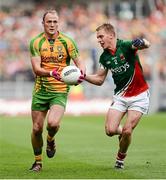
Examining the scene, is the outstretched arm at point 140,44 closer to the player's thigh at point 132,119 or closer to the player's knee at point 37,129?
the player's thigh at point 132,119

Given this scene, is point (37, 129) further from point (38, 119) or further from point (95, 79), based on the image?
point (95, 79)

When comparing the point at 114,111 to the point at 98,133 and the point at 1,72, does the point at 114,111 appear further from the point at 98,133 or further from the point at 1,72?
the point at 1,72

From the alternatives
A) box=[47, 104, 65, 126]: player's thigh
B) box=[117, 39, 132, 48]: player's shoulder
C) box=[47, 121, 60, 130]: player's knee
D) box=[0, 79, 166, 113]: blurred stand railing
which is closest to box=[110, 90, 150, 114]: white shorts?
box=[117, 39, 132, 48]: player's shoulder

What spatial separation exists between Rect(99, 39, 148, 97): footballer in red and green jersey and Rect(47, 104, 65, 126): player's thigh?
4.00ft

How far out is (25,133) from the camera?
2253cm

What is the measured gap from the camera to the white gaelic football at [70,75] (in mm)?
12586

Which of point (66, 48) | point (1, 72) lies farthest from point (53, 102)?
point (1, 72)

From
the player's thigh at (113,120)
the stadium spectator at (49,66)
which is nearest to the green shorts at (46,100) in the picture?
→ the stadium spectator at (49,66)

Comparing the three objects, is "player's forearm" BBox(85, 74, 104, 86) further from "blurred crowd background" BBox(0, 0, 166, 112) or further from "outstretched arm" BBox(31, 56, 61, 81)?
"blurred crowd background" BBox(0, 0, 166, 112)

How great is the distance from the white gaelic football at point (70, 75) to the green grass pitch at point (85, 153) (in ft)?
4.95

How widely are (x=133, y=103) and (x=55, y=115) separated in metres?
1.51

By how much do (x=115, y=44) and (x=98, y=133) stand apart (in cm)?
Answer: 952

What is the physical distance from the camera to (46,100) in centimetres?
1309

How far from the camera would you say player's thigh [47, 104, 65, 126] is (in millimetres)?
12820
